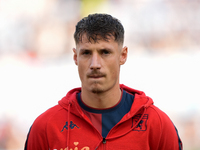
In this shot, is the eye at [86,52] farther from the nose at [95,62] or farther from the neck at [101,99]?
the neck at [101,99]

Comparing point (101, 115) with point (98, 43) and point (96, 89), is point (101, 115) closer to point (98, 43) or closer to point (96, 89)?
point (96, 89)

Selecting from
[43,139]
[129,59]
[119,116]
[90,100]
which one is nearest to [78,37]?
[90,100]

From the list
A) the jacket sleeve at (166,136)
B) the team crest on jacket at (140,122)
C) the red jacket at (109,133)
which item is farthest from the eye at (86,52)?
the jacket sleeve at (166,136)

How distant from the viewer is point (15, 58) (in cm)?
351

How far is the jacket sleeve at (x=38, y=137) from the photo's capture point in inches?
60.6

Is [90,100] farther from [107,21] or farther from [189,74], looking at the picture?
[189,74]

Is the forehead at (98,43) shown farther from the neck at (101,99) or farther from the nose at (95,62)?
the neck at (101,99)

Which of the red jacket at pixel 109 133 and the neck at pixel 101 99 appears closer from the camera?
the red jacket at pixel 109 133

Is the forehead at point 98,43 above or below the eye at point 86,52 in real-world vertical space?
above

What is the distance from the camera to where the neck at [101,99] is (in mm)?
1570

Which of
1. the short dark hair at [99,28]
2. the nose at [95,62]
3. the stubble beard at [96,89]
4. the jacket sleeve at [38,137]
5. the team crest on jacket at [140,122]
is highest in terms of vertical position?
the short dark hair at [99,28]

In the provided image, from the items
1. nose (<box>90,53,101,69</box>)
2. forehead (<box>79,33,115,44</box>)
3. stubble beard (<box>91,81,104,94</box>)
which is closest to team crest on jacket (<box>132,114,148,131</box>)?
stubble beard (<box>91,81,104,94</box>)

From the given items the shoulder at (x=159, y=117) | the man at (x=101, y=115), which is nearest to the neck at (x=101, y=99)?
the man at (x=101, y=115)

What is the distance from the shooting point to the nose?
4.82ft
